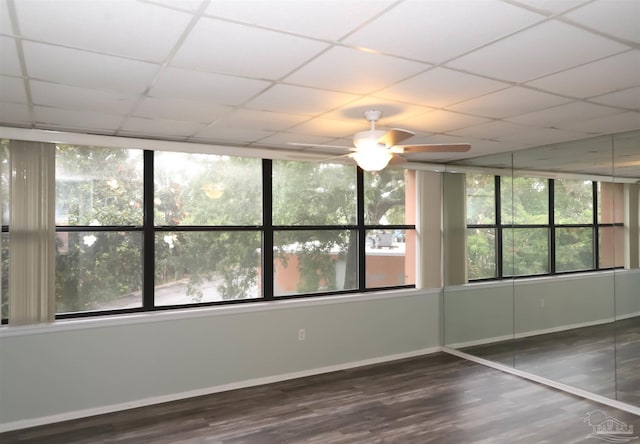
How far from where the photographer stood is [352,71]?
2334 mm

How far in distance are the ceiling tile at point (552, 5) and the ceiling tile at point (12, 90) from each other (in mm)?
2555

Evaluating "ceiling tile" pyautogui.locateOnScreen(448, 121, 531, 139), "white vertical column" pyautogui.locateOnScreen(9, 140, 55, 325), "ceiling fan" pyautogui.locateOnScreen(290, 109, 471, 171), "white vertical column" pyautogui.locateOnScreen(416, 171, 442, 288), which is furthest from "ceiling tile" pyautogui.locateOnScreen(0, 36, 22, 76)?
"white vertical column" pyautogui.locateOnScreen(416, 171, 442, 288)

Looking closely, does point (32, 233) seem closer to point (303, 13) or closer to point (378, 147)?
point (378, 147)

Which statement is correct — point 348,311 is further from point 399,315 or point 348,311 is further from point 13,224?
point 13,224

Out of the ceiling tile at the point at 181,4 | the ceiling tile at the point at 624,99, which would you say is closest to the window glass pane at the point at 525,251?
the ceiling tile at the point at 624,99

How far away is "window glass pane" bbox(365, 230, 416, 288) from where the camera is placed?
5.41 metres

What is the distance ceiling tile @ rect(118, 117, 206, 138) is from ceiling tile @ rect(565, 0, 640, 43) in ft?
8.71

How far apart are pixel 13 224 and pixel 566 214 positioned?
16.3 ft

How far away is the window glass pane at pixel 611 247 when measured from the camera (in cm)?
392

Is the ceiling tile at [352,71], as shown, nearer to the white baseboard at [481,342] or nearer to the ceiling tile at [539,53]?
the ceiling tile at [539,53]

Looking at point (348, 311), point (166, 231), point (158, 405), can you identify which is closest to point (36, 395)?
point (158, 405)

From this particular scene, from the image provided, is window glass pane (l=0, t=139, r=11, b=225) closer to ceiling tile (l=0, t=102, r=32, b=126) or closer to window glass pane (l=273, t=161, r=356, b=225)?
ceiling tile (l=0, t=102, r=32, b=126)

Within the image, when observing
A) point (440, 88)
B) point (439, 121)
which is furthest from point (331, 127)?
point (440, 88)

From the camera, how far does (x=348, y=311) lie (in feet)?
16.7
